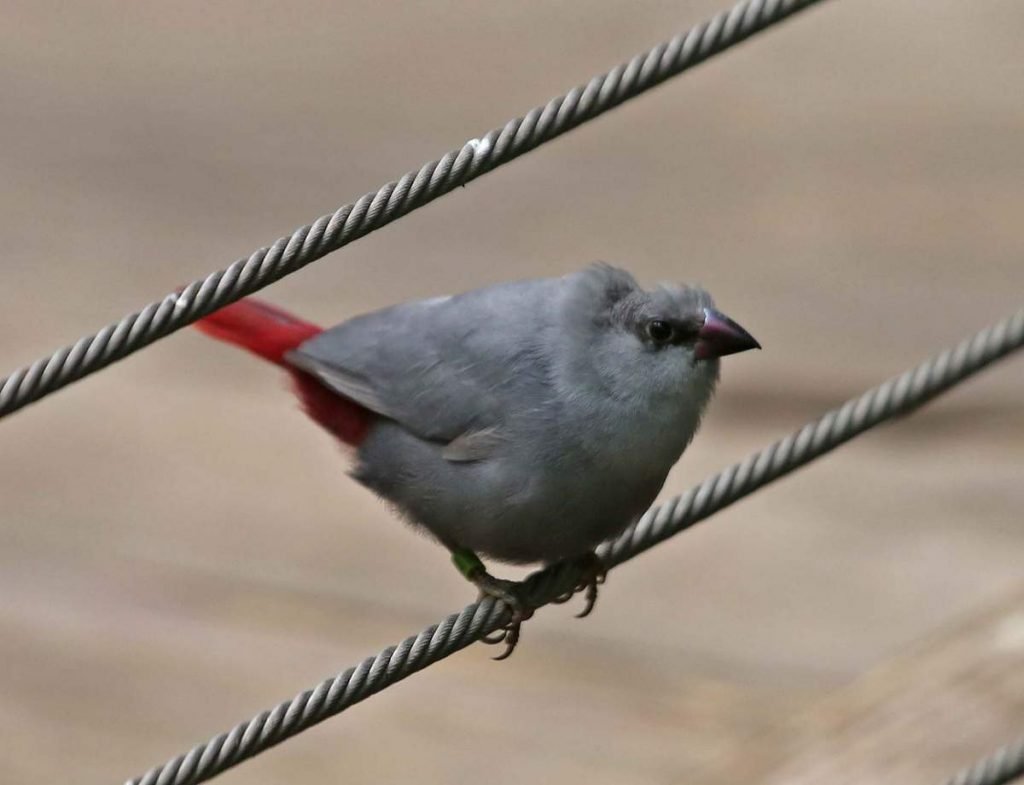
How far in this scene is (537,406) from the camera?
281 centimetres

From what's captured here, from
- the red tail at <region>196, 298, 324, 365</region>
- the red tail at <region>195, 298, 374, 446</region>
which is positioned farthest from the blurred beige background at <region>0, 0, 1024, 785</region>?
the red tail at <region>196, 298, 324, 365</region>

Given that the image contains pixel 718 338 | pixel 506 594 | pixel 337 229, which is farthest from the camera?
pixel 506 594

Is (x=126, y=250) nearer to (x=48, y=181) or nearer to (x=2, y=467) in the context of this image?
(x=48, y=181)

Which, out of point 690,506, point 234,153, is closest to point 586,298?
point 690,506

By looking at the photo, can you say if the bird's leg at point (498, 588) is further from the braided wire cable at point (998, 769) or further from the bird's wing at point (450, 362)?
the braided wire cable at point (998, 769)

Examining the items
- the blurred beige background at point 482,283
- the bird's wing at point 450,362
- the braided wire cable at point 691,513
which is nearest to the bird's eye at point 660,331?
the bird's wing at point 450,362

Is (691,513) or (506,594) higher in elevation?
(691,513)

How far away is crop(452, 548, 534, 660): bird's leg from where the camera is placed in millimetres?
2811

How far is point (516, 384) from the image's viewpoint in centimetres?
284

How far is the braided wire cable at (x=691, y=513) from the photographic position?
7.10ft

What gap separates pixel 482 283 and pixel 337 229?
15.5 feet

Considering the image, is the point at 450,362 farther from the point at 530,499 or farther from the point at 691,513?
the point at 691,513

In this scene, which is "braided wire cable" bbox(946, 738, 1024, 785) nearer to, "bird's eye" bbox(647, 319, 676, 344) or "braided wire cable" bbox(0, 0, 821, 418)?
"bird's eye" bbox(647, 319, 676, 344)

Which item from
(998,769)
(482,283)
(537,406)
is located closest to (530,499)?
(537,406)
